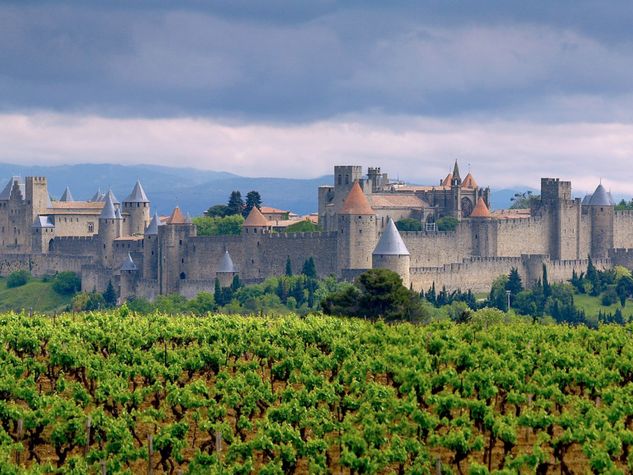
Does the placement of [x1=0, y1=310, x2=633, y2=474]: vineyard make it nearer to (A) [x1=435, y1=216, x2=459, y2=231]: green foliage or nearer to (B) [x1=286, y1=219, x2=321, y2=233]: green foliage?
(B) [x1=286, y1=219, x2=321, y2=233]: green foliage

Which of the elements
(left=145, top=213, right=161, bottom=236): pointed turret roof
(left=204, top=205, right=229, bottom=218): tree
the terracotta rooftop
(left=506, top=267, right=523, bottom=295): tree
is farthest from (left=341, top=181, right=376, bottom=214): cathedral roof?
(left=204, top=205, right=229, bottom=218): tree

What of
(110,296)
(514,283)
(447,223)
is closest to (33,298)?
(110,296)

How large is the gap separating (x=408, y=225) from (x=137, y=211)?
50.4 feet

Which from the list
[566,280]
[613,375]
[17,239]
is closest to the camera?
[613,375]

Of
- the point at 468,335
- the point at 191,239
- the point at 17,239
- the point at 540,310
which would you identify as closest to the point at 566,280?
the point at 540,310

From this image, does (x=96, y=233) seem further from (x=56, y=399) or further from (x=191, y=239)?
(x=56, y=399)

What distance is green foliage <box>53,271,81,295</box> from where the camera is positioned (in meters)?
84.2

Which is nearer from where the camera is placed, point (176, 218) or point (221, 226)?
point (176, 218)

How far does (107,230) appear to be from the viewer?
→ 8588cm

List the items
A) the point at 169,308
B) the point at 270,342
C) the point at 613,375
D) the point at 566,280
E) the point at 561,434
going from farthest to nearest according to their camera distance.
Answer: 1. the point at 566,280
2. the point at 169,308
3. the point at 270,342
4. the point at 613,375
5. the point at 561,434

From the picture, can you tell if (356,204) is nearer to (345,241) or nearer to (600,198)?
(345,241)

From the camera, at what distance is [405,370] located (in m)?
29.3

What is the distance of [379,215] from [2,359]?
2075 inches

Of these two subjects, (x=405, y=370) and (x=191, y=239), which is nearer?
(x=405, y=370)
